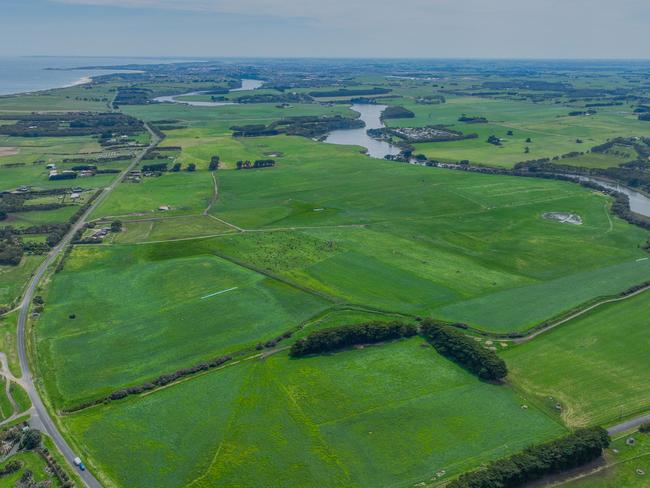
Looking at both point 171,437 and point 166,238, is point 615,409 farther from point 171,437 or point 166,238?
point 166,238

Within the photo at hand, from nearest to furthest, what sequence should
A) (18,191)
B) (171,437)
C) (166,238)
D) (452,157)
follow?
1. (171,437)
2. (166,238)
3. (18,191)
4. (452,157)

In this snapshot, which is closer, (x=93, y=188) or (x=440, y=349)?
(x=440, y=349)

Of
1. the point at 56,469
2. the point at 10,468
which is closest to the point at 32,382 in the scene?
the point at 10,468

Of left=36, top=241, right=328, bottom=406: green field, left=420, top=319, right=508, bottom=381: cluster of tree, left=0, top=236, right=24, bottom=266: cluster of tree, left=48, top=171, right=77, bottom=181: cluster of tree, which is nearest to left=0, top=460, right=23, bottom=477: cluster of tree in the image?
left=36, top=241, right=328, bottom=406: green field

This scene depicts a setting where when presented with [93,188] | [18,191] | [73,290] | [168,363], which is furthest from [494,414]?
[18,191]

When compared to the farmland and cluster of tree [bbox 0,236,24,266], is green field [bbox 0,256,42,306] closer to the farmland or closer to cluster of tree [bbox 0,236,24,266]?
the farmland

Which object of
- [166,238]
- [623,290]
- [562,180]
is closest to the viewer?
[623,290]

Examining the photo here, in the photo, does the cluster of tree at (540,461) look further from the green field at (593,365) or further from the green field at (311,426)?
the green field at (593,365)
